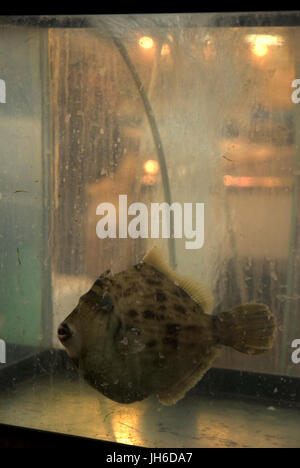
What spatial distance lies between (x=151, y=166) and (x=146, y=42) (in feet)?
0.85

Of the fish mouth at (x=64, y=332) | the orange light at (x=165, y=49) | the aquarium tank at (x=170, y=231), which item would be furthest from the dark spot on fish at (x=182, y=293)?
the orange light at (x=165, y=49)

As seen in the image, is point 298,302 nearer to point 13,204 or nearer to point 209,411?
point 209,411

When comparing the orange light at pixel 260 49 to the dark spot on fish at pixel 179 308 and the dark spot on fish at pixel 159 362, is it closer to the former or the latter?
the dark spot on fish at pixel 179 308

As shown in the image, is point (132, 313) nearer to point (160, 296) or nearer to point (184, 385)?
point (160, 296)

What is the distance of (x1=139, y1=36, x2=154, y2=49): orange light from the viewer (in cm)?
108

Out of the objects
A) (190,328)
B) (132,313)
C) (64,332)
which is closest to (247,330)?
(190,328)

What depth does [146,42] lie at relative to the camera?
3.55ft

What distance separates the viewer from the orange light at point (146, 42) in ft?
3.54

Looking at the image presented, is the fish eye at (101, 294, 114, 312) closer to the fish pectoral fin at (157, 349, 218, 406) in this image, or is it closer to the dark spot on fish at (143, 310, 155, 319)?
the dark spot on fish at (143, 310, 155, 319)

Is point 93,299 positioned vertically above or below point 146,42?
below

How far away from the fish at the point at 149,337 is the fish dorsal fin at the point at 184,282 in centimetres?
2

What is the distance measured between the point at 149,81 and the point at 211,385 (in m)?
0.63

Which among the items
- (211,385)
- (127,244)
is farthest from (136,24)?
(211,385)
